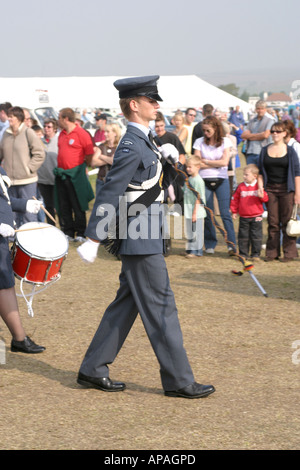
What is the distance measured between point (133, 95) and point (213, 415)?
6.52 feet

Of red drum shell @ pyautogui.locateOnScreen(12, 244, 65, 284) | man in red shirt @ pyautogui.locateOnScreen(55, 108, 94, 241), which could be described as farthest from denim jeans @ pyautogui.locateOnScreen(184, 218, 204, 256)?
red drum shell @ pyautogui.locateOnScreen(12, 244, 65, 284)

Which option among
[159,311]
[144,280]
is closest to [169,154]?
[144,280]

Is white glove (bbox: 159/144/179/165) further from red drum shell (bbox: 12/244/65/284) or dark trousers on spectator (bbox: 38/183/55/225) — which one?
dark trousers on spectator (bbox: 38/183/55/225)

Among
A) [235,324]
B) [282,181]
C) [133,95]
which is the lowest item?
[235,324]

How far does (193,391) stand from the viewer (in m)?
4.84

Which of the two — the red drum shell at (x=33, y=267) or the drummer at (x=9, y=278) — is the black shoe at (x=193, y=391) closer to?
the red drum shell at (x=33, y=267)

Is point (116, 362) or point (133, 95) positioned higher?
point (133, 95)

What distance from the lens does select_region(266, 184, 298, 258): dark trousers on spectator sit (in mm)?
9398

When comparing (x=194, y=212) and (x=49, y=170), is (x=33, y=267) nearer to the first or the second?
(x=194, y=212)

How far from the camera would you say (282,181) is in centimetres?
935

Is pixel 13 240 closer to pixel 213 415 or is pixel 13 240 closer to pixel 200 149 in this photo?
pixel 213 415

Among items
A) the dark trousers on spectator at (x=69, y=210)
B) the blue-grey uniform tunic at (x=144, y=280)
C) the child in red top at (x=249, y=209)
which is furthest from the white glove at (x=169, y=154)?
the dark trousers on spectator at (x=69, y=210)

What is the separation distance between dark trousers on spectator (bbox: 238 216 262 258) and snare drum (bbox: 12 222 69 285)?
4.13 meters
